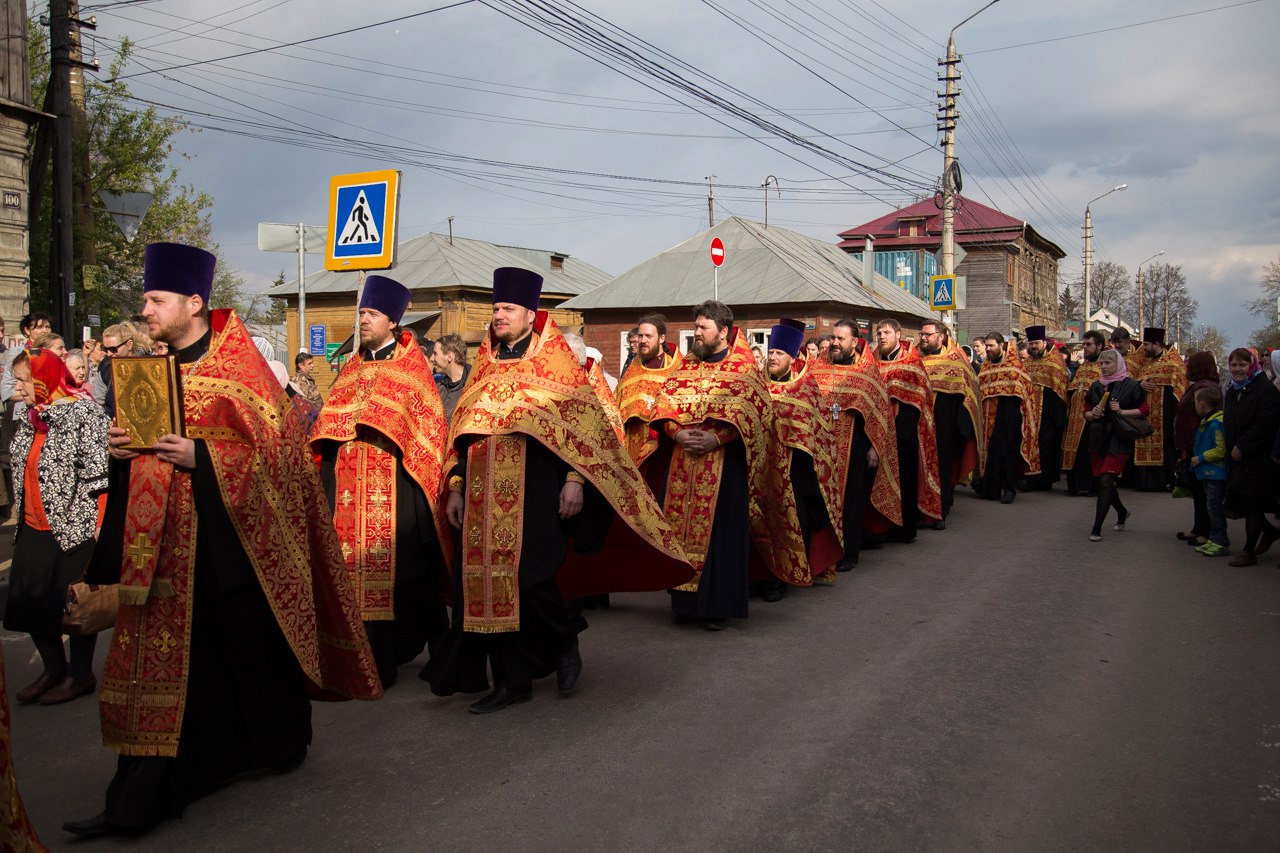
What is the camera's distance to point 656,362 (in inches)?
329

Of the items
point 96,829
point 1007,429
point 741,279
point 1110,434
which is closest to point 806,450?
point 1110,434

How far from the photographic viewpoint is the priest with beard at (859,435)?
32.0 feet

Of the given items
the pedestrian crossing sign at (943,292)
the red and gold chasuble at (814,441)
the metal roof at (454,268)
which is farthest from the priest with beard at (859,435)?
the metal roof at (454,268)

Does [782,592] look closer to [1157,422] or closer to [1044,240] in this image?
[1157,422]

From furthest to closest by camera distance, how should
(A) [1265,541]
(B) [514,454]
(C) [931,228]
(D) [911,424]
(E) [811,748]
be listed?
(C) [931,228], (D) [911,424], (A) [1265,541], (B) [514,454], (E) [811,748]

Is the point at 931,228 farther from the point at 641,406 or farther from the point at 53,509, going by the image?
the point at 53,509

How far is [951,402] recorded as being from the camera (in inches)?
517

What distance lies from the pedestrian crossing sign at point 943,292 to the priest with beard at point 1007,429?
A: 6753 millimetres

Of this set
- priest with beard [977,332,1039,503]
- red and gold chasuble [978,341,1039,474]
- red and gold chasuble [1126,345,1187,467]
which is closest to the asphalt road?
priest with beard [977,332,1039,503]

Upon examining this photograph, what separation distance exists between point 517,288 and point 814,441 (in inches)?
144

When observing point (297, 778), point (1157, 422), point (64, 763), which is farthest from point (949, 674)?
point (1157, 422)

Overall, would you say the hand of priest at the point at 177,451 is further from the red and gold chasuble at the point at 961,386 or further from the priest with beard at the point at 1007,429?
the priest with beard at the point at 1007,429

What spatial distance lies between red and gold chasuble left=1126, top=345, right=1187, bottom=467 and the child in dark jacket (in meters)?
5.11

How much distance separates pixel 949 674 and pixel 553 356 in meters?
2.73
